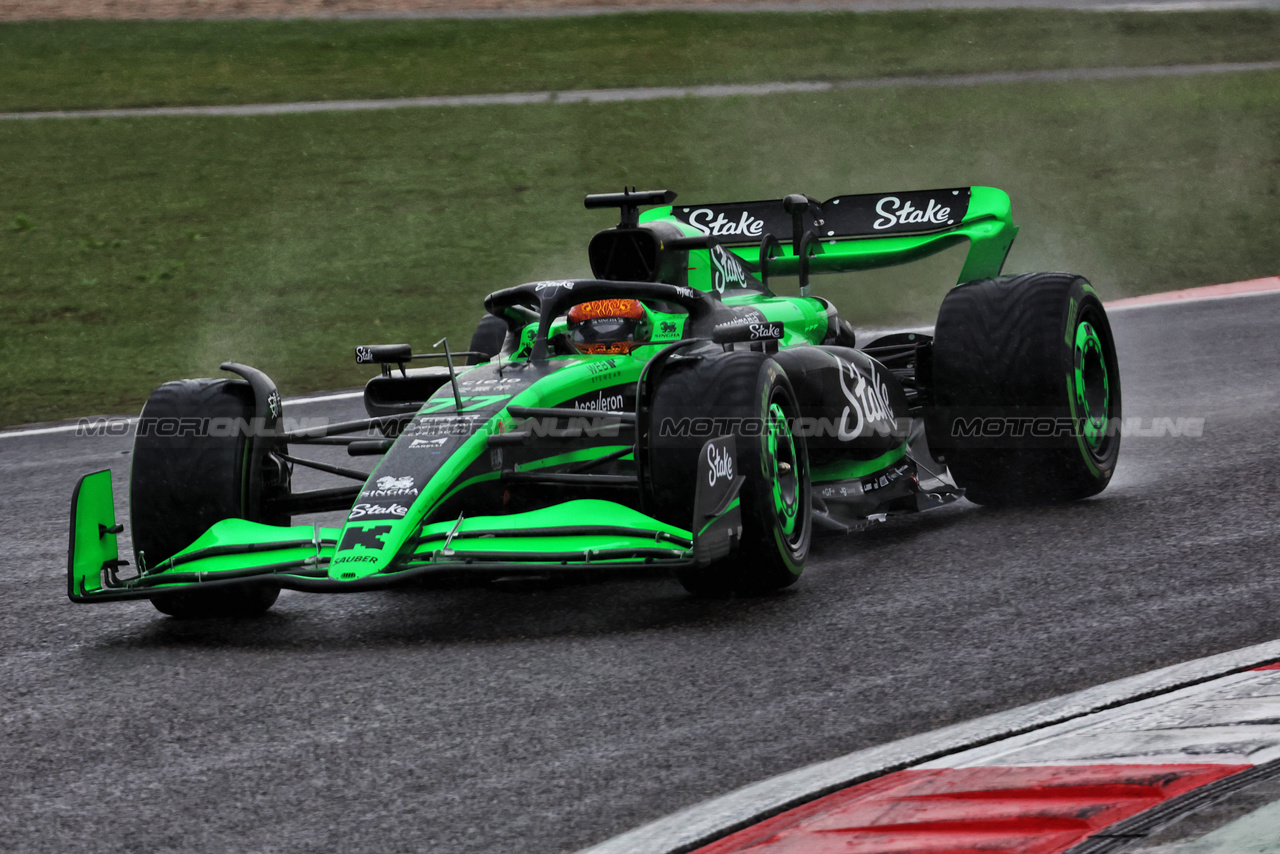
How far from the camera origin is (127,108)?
846 inches

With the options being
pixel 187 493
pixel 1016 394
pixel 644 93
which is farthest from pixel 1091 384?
pixel 644 93

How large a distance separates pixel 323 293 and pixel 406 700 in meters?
11.2

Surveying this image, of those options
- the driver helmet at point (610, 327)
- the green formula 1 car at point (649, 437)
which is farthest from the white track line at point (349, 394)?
the driver helmet at point (610, 327)

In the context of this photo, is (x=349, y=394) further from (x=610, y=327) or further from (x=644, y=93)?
(x=644, y=93)

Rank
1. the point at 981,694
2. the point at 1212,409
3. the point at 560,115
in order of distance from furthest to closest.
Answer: the point at 560,115
the point at 1212,409
the point at 981,694

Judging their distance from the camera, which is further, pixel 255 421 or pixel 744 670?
pixel 255 421

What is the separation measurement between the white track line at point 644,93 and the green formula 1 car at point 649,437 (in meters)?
14.8

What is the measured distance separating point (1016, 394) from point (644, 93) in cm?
1650

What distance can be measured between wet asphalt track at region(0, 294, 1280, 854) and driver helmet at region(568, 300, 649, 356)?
3.53ft

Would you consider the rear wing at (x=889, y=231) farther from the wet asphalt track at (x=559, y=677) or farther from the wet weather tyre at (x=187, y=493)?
the wet weather tyre at (x=187, y=493)

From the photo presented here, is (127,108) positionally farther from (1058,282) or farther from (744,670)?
(744,670)

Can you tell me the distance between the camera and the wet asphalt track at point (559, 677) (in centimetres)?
366

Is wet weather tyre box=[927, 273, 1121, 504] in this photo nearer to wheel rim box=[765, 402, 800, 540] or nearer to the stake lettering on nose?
wheel rim box=[765, 402, 800, 540]

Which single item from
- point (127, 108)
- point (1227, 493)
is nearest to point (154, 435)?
point (1227, 493)
